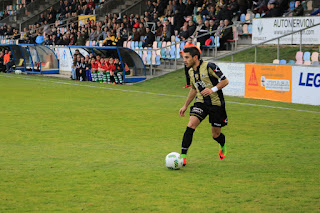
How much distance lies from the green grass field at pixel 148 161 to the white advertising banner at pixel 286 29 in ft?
17.3

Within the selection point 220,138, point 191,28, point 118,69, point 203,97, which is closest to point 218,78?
point 203,97

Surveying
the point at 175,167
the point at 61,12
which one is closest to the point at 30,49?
the point at 61,12

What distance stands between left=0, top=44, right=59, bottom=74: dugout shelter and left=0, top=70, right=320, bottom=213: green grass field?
16.8m

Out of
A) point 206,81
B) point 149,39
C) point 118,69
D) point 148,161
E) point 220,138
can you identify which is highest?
point 149,39

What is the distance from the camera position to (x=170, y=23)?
101ft

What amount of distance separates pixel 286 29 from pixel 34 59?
708 inches

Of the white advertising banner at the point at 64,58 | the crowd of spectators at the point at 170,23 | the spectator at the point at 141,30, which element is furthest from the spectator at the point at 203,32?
the white advertising banner at the point at 64,58

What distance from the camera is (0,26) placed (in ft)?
181

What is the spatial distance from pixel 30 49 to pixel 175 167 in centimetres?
2856

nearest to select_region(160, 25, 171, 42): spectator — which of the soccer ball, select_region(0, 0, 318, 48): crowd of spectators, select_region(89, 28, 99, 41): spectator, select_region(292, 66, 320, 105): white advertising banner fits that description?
select_region(0, 0, 318, 48): crowd of spectators

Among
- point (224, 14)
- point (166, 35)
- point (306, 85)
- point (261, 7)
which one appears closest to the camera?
point (306, 85)

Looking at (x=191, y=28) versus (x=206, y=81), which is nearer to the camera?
(x=206, y=81)

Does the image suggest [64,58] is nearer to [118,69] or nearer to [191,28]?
[118,69]

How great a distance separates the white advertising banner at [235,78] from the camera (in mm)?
21359
